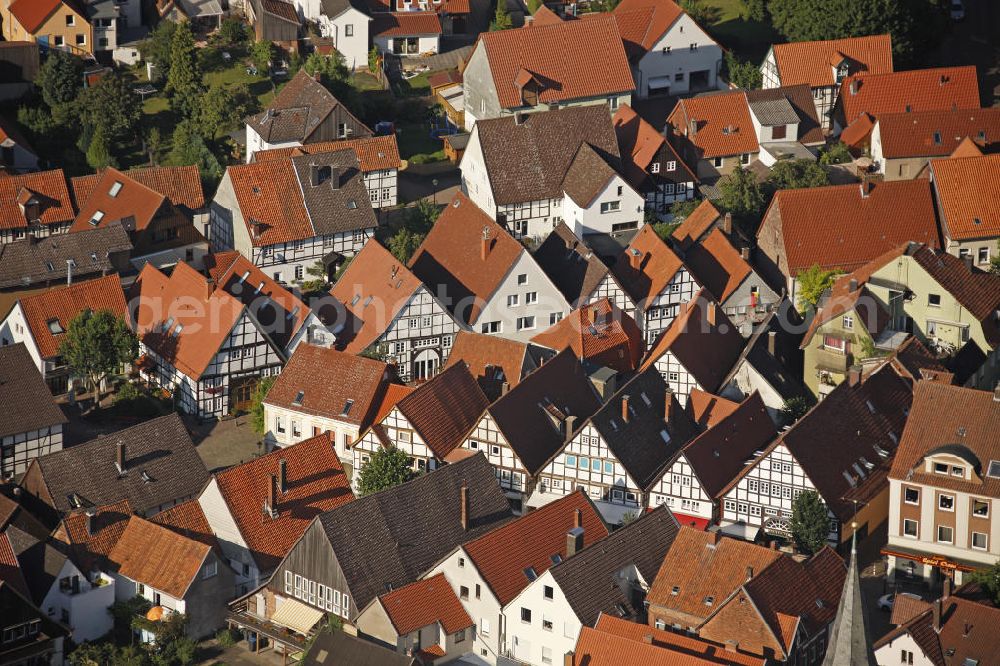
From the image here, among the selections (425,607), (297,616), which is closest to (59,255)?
(297,616)

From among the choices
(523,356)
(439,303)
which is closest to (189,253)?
(439,303)

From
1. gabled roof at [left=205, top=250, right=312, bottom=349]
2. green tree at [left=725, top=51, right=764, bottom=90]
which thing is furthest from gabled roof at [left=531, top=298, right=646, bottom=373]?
green tree at [left=725, top=51, right=764, bottom=90]

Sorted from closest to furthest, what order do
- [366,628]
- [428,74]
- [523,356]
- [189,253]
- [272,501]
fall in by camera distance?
[366,628], [272,501], [523,356], [189,253], [428,74]

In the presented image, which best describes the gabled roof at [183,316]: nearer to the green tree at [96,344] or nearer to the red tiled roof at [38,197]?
the green tree at [96,344]

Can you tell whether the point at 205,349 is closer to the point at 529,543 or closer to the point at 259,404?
the point at 259,404

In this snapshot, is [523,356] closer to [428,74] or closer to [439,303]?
[439,303]

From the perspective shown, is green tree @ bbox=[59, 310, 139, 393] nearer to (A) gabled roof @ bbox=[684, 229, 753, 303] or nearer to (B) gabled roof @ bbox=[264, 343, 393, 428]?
(B) gabled roof @ bbox=[264, 343, 393, 428]

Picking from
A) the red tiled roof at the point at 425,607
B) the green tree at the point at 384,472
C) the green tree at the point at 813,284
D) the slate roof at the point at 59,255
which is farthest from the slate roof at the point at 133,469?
the green tree at the point at 813,284
